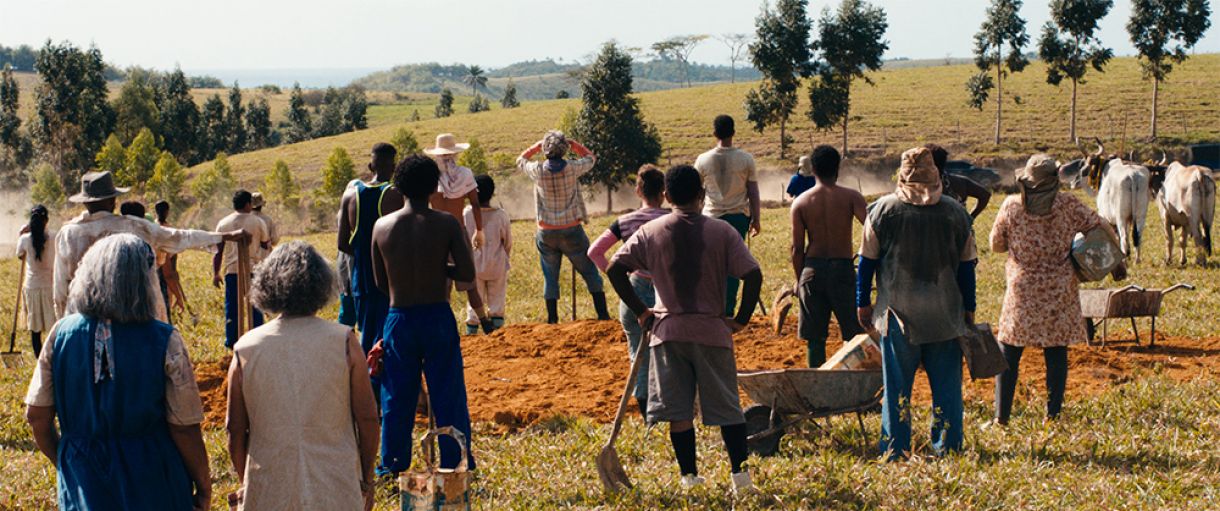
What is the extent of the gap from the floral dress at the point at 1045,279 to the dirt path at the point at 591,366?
4.00 ft

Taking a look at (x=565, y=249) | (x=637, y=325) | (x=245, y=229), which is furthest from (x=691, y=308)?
(x=245, y=229)

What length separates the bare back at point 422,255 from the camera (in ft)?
21.9

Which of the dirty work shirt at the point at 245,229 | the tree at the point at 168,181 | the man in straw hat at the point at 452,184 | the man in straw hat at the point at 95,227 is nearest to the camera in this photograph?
the man in straw hat at the point at 95,227

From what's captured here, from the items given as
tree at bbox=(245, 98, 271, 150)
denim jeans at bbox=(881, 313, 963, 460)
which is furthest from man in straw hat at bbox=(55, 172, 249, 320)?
tree at bbox=(245, 98, 271, 150)

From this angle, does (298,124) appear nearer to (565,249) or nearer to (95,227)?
(565,249)

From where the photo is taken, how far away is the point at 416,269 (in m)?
6.67

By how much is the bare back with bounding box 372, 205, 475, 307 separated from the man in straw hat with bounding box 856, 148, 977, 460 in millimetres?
2309

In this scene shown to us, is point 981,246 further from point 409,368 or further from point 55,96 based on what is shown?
point 55,96

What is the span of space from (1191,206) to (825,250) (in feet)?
36.2

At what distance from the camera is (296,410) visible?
463 centimetres

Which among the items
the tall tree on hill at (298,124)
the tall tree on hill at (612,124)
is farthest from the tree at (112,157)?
the tall tree on hill at (612,124)

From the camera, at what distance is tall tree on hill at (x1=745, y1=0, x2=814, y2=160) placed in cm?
5712

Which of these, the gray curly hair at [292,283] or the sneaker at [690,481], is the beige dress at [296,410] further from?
the sneaker at [690,481]

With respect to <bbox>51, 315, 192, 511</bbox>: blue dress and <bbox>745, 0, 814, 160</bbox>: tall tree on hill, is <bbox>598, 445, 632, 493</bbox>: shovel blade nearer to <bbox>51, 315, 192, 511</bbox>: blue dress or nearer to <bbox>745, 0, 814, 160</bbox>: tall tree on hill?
<bbox>51, 315, 192, 511</bbox>: blue dress
